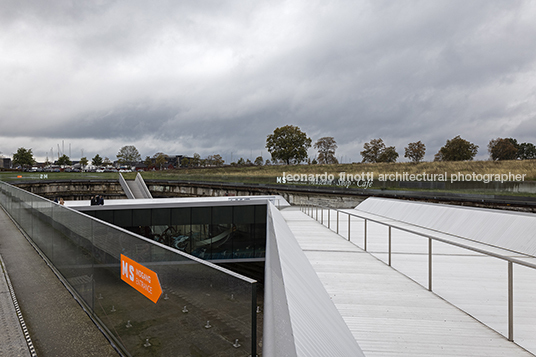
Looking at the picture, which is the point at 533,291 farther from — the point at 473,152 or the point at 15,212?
the point at 473,152

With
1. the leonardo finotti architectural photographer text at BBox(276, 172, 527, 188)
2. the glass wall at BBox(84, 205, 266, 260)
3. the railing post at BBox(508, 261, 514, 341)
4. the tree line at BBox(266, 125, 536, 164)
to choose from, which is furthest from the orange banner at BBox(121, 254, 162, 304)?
the tree line at BBox(266, 125, 536, 164)

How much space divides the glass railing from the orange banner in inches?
0.7

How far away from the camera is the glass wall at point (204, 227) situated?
A: 69.5 ft

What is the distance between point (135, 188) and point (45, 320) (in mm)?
51714

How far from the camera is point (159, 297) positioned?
3.77 m

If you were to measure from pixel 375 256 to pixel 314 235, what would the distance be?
11.3ft

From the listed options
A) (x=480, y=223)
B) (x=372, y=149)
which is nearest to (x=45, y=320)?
(x=480, y=223)

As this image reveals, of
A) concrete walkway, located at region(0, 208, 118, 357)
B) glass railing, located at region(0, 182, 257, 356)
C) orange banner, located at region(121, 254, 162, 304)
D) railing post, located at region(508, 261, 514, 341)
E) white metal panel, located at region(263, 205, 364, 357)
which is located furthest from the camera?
concrete walkway, located at region(0, 208, 118, 357)

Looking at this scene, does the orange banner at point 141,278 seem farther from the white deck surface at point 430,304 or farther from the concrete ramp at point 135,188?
the concrete ramp at point 135,188

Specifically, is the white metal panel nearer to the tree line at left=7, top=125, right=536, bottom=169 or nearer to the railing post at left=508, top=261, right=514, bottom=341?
the railing post at left=508, top=261, right=514, bottom=341

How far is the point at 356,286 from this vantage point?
605 centimetres

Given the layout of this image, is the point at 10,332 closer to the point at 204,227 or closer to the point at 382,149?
the point at 204,227

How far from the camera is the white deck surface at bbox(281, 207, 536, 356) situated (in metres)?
3.91

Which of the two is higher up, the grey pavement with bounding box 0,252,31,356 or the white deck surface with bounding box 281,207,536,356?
the white deck surface with bounding box 281,207,536,356
